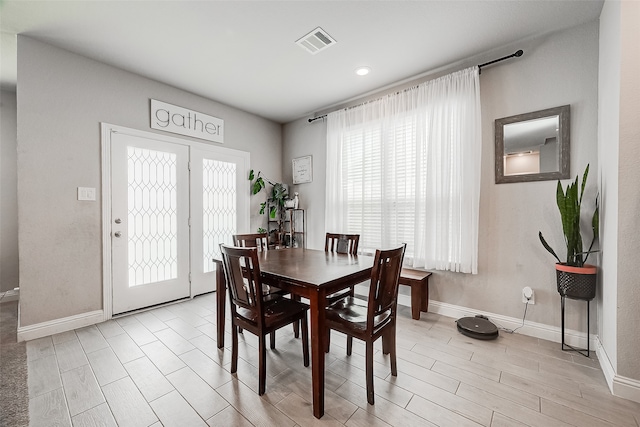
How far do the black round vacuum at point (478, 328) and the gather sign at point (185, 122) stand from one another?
12.7 feet

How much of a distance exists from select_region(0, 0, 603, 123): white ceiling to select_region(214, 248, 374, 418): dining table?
6.73ft

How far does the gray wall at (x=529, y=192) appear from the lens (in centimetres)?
228

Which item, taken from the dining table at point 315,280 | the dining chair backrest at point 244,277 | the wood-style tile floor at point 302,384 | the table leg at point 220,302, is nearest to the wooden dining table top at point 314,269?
the dining table at point 315,280

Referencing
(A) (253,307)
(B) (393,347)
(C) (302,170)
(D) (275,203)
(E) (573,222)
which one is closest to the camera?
(A) (253,307)

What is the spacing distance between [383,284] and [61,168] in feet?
10.7

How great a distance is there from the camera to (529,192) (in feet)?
8.21

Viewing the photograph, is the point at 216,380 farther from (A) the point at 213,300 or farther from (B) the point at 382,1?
(B) the point at 382,1

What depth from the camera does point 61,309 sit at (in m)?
2.63

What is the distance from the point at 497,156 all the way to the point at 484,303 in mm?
1519

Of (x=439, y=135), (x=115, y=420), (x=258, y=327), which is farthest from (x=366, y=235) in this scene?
(x=115, y=420)

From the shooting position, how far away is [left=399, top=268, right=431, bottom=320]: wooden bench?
9.40ft

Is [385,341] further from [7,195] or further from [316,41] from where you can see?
[7,195]

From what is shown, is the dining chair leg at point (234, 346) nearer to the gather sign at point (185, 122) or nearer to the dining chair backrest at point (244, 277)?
the dining chair backrest at point (244, 277)

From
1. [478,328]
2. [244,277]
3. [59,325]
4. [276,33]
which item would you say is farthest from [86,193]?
[478,328]
